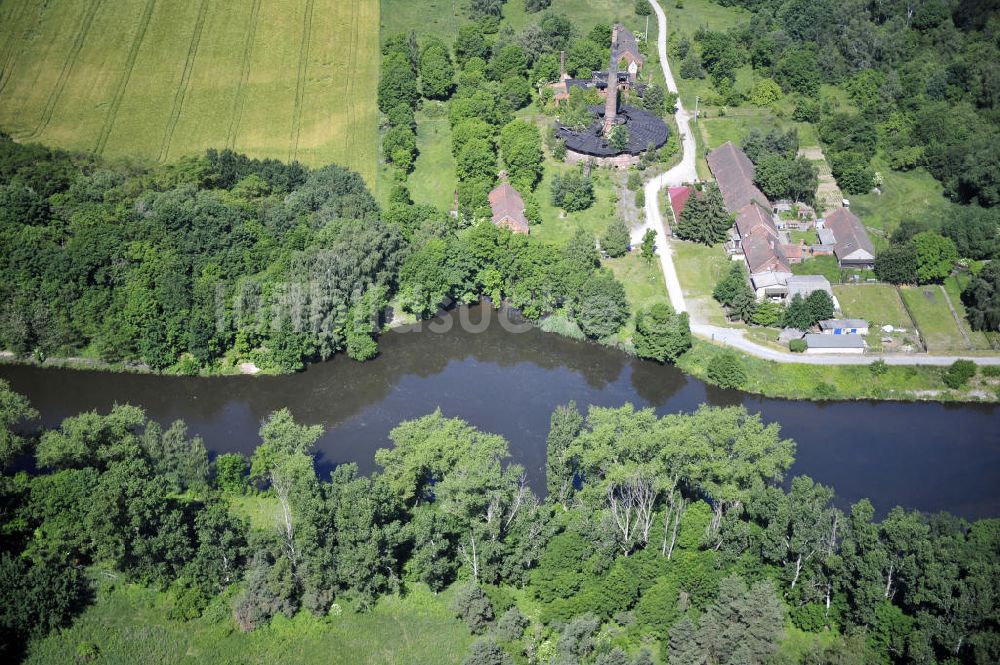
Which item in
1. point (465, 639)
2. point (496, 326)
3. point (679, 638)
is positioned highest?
point (679, 638)

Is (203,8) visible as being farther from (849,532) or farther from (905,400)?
(849,532)

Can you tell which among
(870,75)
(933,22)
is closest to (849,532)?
(870,75)

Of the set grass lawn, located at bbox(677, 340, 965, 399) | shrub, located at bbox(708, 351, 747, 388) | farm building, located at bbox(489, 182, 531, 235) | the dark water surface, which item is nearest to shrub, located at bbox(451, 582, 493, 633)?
the dark water surface

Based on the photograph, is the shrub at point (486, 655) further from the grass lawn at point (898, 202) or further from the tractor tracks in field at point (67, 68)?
the tractor tracks in field at point (67, 68)

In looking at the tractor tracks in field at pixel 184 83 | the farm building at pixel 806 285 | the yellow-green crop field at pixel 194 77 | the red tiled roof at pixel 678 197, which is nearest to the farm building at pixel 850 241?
the farm building at pixel 806 285

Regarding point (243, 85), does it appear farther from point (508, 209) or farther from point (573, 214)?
point (573, 214)

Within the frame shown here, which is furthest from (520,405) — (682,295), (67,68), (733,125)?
(67,68)
